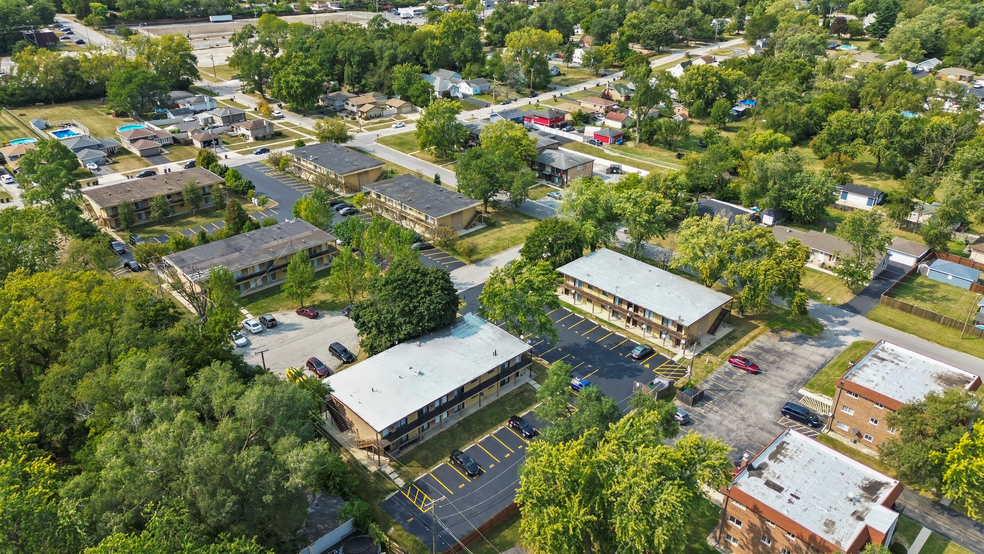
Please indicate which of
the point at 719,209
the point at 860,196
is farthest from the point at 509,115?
the point at 860,196

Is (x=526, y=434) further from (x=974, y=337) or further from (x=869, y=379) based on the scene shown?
(x=974, y=337)

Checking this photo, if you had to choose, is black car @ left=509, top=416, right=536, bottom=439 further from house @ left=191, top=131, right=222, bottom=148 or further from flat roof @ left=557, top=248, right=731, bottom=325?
house @ left=191, top=131, right=222, bottom=148

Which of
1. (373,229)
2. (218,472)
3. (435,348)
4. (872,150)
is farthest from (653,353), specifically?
(872,150)

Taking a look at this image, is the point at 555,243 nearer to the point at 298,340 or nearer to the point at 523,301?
the point at 523,301

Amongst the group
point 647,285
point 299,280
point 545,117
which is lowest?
point 299,280

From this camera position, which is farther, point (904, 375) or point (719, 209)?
point (719, 209)

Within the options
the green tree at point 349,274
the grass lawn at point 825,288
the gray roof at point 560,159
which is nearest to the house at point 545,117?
the gray roof at point 560,159

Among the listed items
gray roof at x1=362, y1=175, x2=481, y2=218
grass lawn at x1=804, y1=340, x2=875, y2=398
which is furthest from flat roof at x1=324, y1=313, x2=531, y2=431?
gray roof at x1=362, y1=175, x2=481, y2=218
